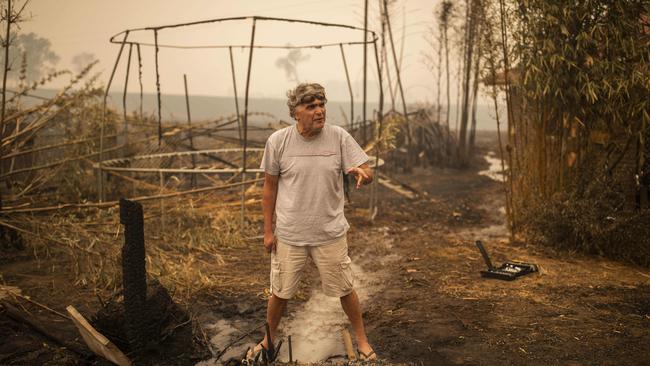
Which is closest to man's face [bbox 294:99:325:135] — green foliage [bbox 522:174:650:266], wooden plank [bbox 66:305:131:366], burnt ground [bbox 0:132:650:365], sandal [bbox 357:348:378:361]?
sandal [bbox 357:348:378:361]

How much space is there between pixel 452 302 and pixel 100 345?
253 cm

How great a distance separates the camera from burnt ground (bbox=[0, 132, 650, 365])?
3475 millimetres

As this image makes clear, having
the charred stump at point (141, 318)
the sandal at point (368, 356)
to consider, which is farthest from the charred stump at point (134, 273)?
the sandal at point (368, 356)

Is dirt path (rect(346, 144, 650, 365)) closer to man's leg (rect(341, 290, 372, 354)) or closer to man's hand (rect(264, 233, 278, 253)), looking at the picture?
man's leg (rect(341, 290, 372, 354))

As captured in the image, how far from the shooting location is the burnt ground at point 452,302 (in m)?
3.47

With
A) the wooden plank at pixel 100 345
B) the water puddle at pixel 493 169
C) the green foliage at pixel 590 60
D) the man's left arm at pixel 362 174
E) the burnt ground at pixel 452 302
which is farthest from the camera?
the water puddle at pixel 493 169

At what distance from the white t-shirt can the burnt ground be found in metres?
0.96

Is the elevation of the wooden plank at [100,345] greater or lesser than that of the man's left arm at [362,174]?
lesser

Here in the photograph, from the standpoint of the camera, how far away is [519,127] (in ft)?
21.7

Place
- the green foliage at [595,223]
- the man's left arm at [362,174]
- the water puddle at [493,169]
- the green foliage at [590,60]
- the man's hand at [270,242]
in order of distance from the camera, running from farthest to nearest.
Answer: the water puddle at [493,169] < the green foliage at [595,223] < the green foliage at [590,60] < the man's hand at [270,242] < the man's left arm at [362,174]

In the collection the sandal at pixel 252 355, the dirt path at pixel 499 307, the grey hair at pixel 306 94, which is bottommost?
the dirt path at pixel 499 307

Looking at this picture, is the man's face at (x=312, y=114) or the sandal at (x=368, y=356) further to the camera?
the sandal at (x=368, y=356)

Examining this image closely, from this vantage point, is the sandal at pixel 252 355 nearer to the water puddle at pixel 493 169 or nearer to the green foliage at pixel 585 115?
the green foliage at pixel 585 115

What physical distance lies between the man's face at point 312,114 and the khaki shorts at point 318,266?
2.09ft
